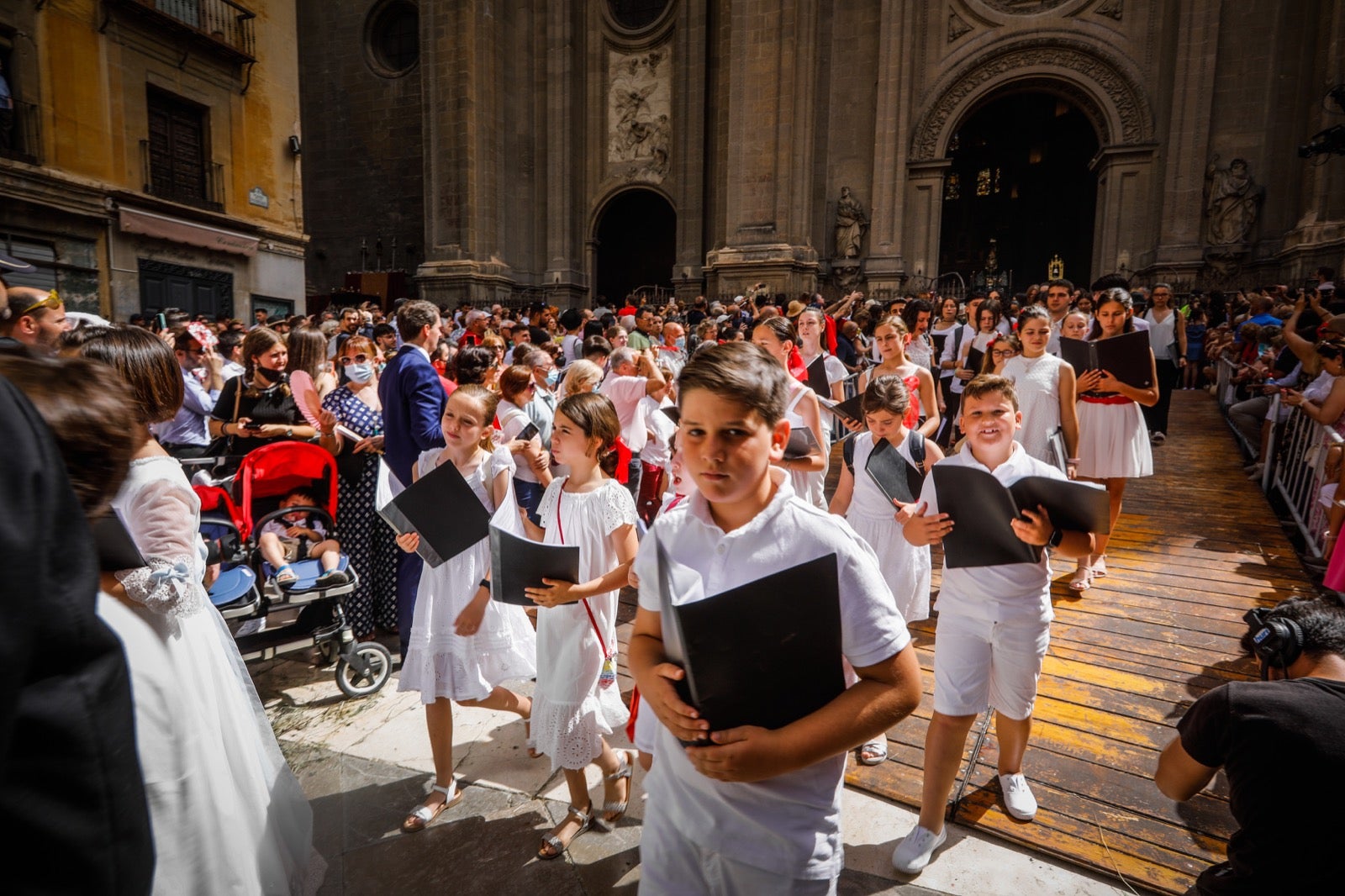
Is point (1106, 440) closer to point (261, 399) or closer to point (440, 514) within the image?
point (440, 514)

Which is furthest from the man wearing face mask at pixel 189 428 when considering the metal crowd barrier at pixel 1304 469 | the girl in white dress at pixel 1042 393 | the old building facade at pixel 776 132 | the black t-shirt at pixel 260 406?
the old building facade at pixel 776 132

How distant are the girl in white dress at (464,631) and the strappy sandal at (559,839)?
0.54m

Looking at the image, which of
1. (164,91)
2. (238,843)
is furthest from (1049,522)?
(164,91)

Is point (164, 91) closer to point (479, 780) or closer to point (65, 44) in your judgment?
point (65, 44)

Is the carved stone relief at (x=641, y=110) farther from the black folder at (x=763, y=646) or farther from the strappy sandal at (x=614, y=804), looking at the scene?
the black folder at (x=763, y=646)

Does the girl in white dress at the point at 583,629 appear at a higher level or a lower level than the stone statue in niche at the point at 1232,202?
lower

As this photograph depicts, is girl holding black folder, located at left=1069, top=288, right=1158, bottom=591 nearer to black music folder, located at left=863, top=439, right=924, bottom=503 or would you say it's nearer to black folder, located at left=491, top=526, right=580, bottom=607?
black music folder, located at left=863, top=439, right=924, bottom=503

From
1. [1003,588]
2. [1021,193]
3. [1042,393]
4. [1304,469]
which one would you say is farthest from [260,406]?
[1021,193]

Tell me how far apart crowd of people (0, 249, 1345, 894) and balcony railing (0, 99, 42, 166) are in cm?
1231

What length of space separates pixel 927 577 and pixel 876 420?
3.27 ft

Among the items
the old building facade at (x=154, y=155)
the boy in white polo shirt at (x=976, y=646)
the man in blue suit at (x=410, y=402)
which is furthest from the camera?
the old building facade at (x=154, y=155)

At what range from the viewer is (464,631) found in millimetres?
2811

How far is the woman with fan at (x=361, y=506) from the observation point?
15.0ft

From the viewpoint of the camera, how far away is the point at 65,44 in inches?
538
